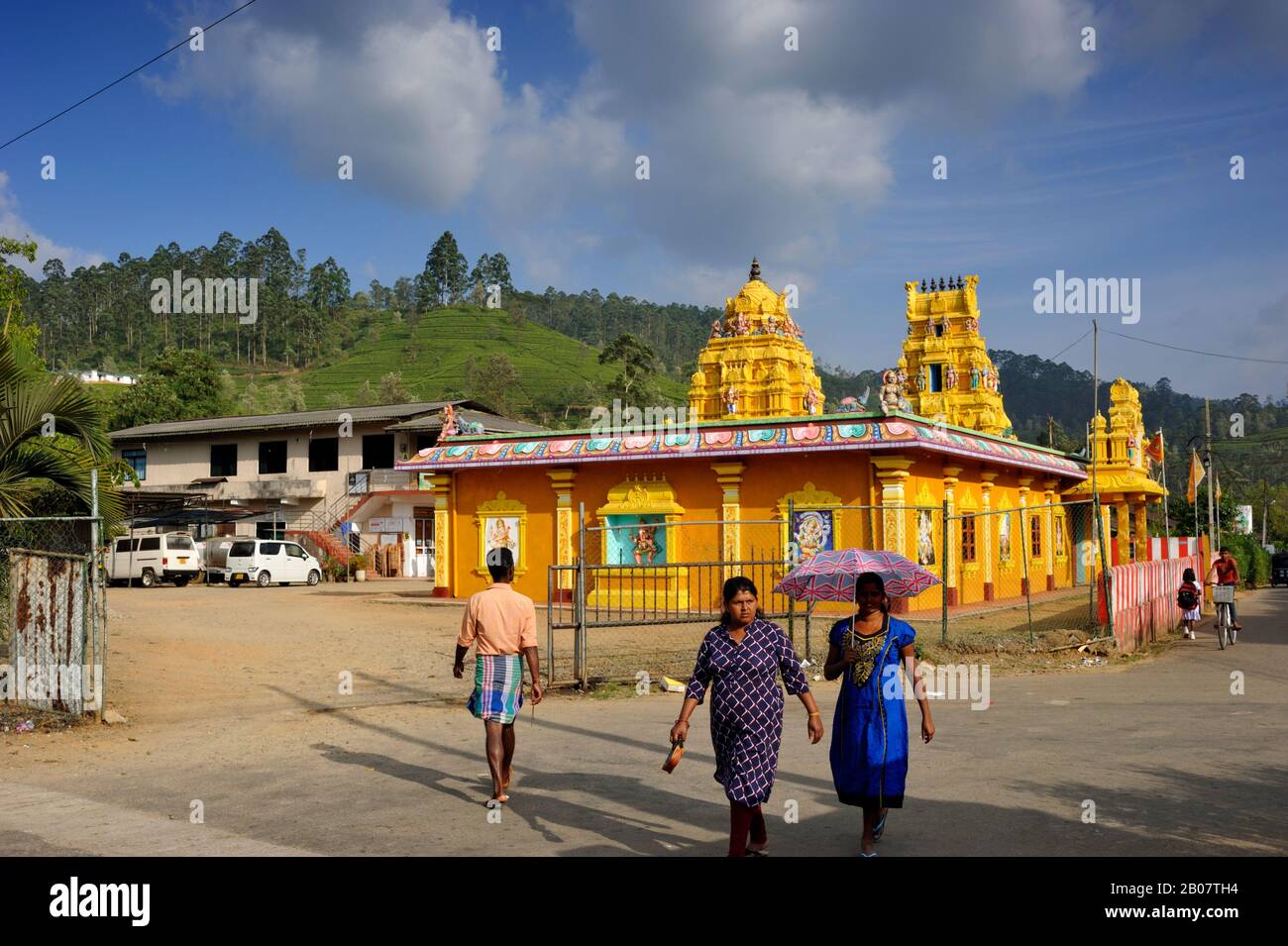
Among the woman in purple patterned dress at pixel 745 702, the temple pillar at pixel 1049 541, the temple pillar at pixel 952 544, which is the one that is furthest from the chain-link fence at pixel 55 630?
the temple pillar at pixel 1049 541

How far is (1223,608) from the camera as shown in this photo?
715 inches

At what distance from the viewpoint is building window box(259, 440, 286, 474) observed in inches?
1873

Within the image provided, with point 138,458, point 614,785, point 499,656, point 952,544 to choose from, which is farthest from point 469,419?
point 499,656

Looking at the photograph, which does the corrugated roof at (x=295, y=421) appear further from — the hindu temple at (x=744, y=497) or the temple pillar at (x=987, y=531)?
the temple pillar at (x=987, y=531)

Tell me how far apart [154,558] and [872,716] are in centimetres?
3241

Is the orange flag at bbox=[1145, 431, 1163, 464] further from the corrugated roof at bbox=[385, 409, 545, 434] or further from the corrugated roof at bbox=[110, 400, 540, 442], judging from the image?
the corrugated roof at bbox=[110, 400, 540, 442]

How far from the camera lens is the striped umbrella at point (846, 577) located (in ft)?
30.0

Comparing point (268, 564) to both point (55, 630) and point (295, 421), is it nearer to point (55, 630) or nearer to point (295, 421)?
point (295, 421)

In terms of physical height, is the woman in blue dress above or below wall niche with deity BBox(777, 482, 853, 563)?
below

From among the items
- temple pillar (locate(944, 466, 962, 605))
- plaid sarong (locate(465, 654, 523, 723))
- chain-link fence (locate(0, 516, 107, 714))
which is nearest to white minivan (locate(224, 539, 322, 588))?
temple pillar (locate(944, 466, 962, 605))

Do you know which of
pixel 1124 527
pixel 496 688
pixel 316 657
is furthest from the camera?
pixel 1124 527

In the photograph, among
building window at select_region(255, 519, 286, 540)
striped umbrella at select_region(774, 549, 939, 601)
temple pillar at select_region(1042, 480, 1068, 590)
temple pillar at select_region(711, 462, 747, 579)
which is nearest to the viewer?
striped umbrella at select_region(774, 549, 939, 601)

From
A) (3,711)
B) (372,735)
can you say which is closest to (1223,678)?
(372,735)

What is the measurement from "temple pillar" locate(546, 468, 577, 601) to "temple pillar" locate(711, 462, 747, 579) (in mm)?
3748
